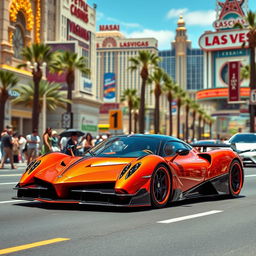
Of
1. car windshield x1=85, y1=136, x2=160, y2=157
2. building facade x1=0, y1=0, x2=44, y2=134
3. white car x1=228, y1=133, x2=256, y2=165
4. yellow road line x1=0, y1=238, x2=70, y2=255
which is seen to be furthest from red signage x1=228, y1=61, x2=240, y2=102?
yellow road line x1=0, y1=238, x2=70, y2=255

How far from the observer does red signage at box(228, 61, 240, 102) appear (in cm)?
11000

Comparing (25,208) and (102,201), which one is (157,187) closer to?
(102,201)

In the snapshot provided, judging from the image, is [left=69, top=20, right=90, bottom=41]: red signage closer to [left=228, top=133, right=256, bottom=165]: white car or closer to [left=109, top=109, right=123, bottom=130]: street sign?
[left=109, top=109, right=123, bottom=130]: street sign

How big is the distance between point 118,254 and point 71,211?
131 inches

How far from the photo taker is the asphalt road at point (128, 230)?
213 inches

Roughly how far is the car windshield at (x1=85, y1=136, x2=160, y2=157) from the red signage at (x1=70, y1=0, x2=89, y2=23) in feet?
264

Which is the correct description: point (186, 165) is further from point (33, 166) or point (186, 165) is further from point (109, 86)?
point (109, 86)

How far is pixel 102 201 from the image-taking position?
8266mm

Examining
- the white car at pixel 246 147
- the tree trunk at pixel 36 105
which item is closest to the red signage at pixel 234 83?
the tree trunk at pixel 36 105

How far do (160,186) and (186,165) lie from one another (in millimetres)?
1050

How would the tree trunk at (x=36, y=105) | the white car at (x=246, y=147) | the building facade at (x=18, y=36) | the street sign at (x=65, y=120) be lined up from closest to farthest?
the white car at (x=246, y=147), the street sign at (x=65, y=120), the tree trunk at (x=36, y=105), the building facade at (x=18, y=36)

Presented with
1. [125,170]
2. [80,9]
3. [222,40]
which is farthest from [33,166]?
[222,40]

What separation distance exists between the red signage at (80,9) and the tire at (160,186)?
267 ft

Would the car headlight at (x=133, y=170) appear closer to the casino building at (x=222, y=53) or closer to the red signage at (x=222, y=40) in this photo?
the casino building at (x=222, y=53)
